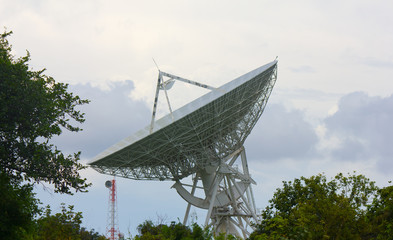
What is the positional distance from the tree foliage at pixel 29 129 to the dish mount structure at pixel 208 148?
7606 millimetres

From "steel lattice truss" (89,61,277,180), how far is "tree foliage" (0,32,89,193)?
24.9ft

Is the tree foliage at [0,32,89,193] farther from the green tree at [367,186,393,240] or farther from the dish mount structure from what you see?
the green tree at [367,186,393,240]

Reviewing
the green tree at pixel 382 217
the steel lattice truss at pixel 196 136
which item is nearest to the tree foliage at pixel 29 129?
the steel lattice truss at pixel 196 136

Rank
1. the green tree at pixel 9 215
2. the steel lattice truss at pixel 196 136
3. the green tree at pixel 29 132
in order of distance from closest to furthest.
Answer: the green tree at pixel 9 215, the green tree at pixel 29 132, the steel lattice truss at pixel 196 136

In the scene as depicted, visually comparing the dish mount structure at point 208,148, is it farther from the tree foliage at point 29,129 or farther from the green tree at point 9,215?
the green tree at point 9,215

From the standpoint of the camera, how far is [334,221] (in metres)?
28.0

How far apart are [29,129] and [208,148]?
55.3ft

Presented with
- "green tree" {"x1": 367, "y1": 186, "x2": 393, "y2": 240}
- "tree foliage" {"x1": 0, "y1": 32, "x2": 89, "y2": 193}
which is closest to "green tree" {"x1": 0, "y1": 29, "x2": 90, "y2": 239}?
"tree foliage" {"x1": 0, "y1": 32, "x2": 89, "y2": 193}

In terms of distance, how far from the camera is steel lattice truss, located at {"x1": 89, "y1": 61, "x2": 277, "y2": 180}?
40.5m

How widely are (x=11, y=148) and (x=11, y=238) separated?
877cm

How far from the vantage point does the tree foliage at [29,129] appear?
31734mm

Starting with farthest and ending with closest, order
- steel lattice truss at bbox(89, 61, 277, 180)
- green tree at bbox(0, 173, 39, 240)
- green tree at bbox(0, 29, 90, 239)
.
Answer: steel lattice truss at bbox(89, 61, 277, 180) → green tree at bbox(0, 29, 90, 239) → green tree at bbox(0, 173, 39, 240)

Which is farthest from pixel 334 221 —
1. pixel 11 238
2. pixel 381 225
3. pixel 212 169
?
pixel 212 169

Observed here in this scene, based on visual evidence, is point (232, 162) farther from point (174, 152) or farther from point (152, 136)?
point (152, 136)
